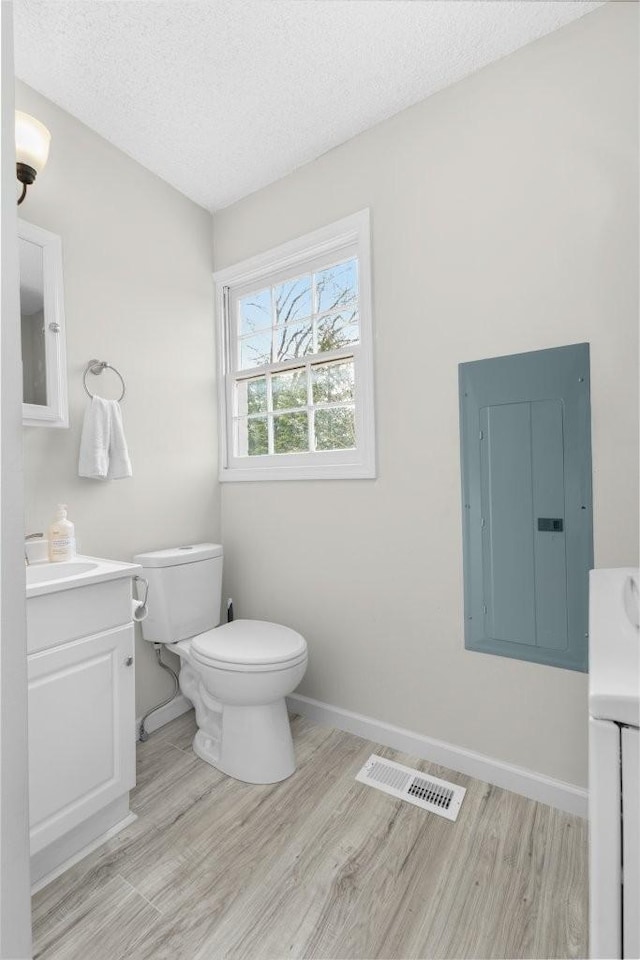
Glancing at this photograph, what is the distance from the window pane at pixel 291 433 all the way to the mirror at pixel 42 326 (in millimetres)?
922

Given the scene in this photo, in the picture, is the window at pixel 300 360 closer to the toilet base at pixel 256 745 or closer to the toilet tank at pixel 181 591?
the toilet tank at pixel 181 591

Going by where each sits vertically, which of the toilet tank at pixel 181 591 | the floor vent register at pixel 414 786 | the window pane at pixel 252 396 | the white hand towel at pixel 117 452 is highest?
the window pane at pixel 252 396

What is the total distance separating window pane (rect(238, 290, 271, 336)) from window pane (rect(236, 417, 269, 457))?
0.47 m

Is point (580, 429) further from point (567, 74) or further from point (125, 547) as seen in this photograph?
point (125, 547)

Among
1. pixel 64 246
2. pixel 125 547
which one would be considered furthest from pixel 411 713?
pixel 64 246

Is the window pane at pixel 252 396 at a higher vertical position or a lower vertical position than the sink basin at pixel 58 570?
higher

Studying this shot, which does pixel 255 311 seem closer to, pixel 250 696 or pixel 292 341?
pixel 292 341

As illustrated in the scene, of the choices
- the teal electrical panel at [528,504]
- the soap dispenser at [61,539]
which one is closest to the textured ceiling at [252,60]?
the teal electrical panel at [528,504]

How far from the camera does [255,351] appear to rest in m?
2.35

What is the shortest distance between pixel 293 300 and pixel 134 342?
765 millimetres

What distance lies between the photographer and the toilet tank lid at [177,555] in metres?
1.89

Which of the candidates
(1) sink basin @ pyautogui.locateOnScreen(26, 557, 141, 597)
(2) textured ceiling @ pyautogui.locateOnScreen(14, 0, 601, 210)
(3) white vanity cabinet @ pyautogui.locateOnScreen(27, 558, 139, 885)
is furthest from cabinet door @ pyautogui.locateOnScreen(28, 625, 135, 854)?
(2) textured ceiling @ pyautogui.locateOnScreen(14, 0, 601, 210)

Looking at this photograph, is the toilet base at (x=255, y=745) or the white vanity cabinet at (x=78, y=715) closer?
the white vanity cabinet at (x=78, y=715)

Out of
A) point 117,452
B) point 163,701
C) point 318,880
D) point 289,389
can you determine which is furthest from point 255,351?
point 318,880
